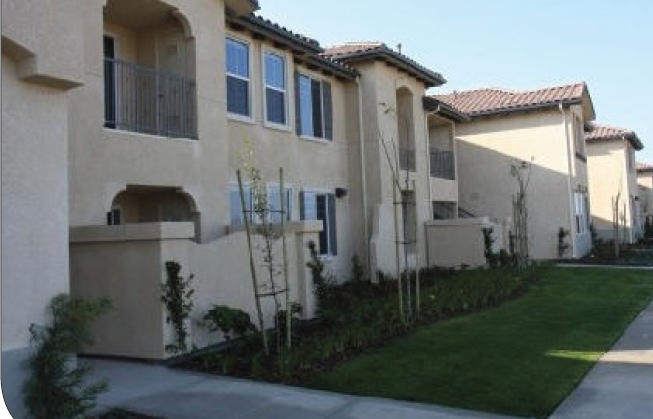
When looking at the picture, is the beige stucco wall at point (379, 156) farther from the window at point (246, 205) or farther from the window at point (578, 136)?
the window at point (578, 136)

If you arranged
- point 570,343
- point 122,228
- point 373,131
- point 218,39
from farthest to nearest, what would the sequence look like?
point 373,131, point 218,39, point 570,343, point 122,228

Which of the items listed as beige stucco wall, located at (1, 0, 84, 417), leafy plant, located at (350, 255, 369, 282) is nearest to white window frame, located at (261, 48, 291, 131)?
leafy plant, located at (350, 255, 369, 282)

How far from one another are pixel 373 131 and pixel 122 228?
11645mm

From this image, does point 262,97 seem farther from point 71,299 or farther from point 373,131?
point 71,299

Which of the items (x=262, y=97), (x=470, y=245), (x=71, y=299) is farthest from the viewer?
(x=470, y=245)

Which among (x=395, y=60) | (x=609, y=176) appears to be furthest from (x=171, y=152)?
(x=609, y=176)

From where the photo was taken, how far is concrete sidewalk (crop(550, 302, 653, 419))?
7.77m

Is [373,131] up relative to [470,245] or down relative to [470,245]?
up

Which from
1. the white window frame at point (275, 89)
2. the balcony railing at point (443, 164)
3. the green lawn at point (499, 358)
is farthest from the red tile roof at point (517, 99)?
the white window frame at point (275, 89)

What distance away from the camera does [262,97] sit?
16.6 meters

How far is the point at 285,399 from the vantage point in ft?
27.1

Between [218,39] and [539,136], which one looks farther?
[539,136]

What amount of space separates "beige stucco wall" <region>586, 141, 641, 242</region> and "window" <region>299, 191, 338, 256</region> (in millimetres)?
23729

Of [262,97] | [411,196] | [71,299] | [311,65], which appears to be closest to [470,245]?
[411,196]
